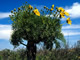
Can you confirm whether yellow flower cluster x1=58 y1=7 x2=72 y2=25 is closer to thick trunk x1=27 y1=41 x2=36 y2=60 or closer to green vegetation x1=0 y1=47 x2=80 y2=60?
thick trunk x1=27 y1=41 x2=36 y2=60

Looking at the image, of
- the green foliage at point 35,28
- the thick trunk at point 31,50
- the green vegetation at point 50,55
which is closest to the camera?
the green foliage at point 35,28

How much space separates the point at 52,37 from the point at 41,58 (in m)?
2.18

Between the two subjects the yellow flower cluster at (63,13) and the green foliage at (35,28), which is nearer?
the green foliage at (35,28)

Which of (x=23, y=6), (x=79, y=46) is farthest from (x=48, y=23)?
(x=79, y=46)

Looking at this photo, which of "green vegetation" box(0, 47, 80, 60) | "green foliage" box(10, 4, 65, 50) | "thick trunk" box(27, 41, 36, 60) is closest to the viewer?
"green foliage" box(10, 4, 65, 50)

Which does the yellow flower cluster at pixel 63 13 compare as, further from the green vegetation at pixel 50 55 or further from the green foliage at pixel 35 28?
the green vegetation at pixel 50 55

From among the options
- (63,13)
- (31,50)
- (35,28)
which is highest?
(63,13)

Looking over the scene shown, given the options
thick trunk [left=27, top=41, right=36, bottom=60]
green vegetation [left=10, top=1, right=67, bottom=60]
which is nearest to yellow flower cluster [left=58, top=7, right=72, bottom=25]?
green vegetation [left=10, top=1, right=67, bottom=60]

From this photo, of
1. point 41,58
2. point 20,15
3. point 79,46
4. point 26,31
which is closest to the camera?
point 26,31

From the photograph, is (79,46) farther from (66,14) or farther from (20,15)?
(20,15)

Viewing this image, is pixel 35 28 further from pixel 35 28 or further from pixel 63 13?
pixel 63 13

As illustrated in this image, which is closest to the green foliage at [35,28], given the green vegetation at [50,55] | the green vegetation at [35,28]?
the green vegetation at [35,28]

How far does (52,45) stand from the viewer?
6277mm

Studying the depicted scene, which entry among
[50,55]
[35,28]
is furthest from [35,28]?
[50,55]
